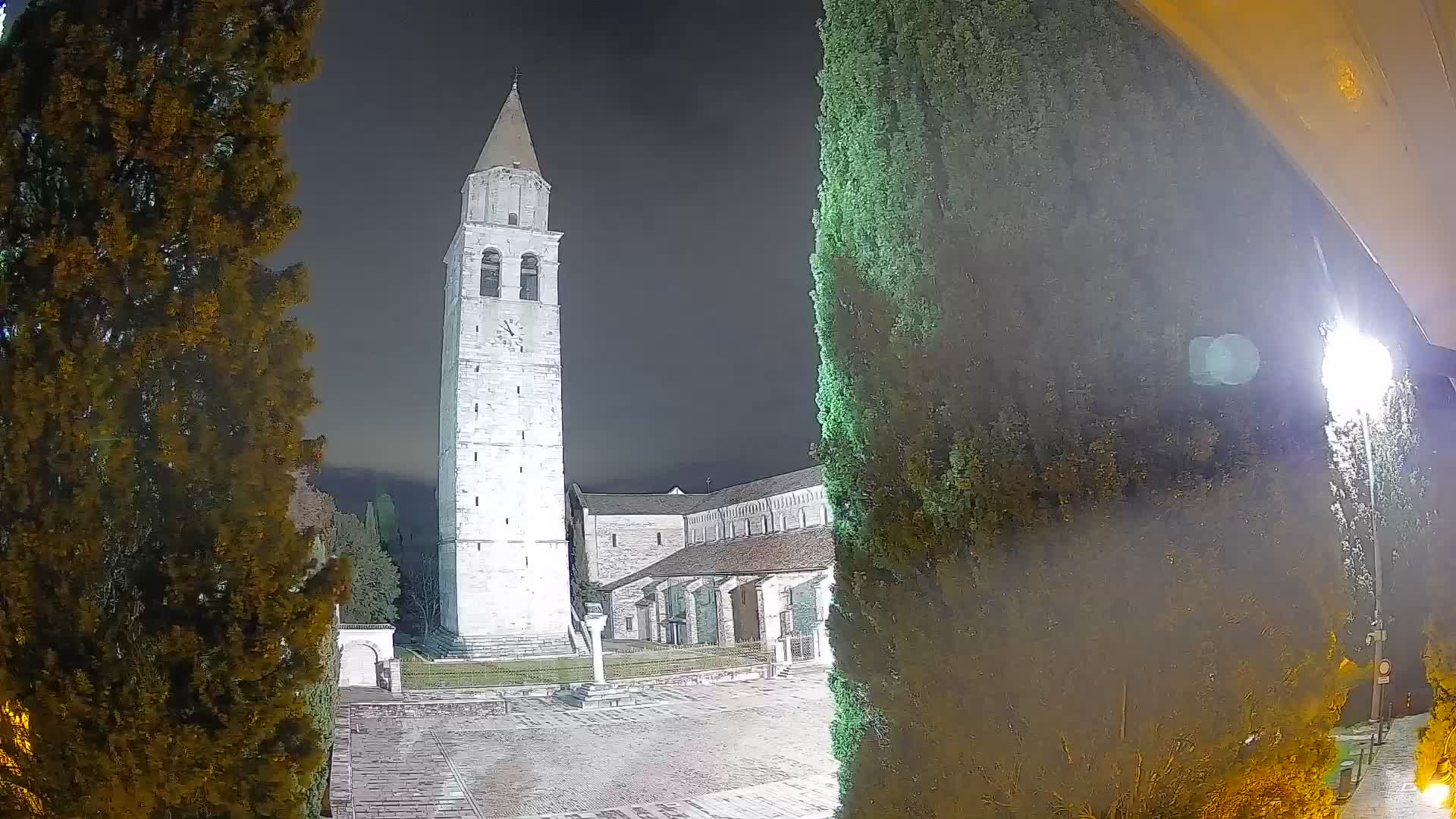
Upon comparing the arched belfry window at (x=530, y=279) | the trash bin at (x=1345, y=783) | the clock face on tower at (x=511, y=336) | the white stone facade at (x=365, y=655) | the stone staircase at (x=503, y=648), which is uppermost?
the arched belfry window at (x=530, y=279)

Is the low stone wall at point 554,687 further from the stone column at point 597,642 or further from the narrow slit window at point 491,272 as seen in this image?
the narrow slit window at point 491,272

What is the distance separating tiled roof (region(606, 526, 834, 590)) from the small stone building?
66mm

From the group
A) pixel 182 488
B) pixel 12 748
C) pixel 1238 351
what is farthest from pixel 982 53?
pixel 12 748

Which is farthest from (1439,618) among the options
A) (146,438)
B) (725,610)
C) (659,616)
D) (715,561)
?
(659,616)

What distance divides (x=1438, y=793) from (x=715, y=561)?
26022 millimetres

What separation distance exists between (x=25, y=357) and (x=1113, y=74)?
185 inches

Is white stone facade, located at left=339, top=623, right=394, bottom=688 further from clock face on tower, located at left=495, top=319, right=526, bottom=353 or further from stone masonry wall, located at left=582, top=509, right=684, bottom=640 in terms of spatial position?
stone masonry wall, located at left=582, top=509, right=684, bottom=640

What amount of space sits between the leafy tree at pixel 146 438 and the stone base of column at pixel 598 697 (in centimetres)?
1369

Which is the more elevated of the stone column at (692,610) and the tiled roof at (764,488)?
the tiled roof at (764,488)

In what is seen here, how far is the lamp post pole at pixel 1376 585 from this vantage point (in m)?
7.13

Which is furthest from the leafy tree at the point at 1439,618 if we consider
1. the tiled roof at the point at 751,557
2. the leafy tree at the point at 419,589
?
the leafy tree at the point at 419,589

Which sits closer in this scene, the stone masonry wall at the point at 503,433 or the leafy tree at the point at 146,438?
the leafy tree at the point at 146,438

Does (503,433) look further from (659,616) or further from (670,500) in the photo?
(670,500)

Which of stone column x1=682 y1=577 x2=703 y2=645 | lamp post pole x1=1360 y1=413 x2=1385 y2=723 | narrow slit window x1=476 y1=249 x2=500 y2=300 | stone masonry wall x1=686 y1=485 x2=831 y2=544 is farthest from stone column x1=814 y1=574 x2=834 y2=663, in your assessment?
narrow slit window x1=476 y1=249 x2=500 y2=300
